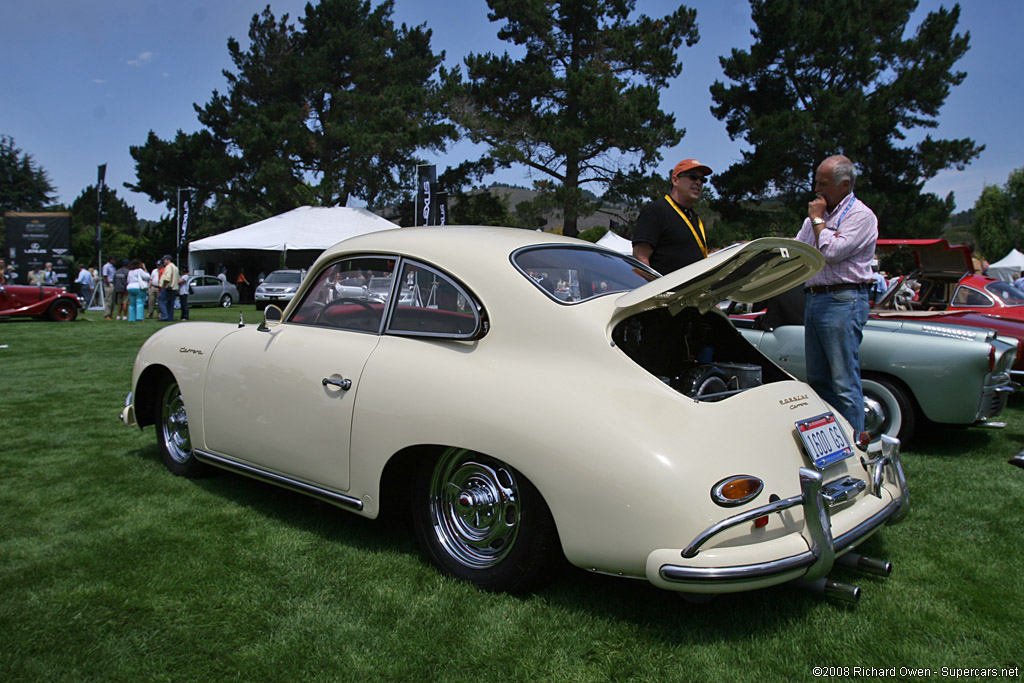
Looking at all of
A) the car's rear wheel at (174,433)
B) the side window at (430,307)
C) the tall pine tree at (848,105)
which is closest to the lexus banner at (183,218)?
the tall pine tree at (848,105)

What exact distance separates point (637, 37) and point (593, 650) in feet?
94.4

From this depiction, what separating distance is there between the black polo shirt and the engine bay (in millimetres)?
1249

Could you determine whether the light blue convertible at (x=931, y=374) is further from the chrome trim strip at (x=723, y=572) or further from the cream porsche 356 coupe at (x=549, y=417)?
the chrome trim strip at (x=723, y=572)

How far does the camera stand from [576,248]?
3.46 m

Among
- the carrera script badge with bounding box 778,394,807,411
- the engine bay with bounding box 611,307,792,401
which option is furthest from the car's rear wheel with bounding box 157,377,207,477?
the carrera script badge with bounding box 778,394,807,411

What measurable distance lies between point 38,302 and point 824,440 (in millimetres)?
19673

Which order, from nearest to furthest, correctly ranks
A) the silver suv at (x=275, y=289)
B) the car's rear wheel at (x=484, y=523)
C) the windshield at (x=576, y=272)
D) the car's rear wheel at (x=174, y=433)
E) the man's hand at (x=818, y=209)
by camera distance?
1. the car's rear wheel at (x=484, y=523)
2. the windshield at (x=576, y=272)
3. the man's hand at (x=818, y=209)
4. the car's rear wheel at (x=174, y=433)
5. the silver suv at (x=275, y=289)

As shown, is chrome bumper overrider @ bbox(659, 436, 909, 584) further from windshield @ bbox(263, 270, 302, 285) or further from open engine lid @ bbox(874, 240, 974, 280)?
windshield @ bbox(263, 270, 302, 285)

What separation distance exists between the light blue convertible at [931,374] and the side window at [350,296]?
3460 millimetres

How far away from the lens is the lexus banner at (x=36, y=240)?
25.9 m

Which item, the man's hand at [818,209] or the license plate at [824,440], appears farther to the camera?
the man's hand at [818,209]

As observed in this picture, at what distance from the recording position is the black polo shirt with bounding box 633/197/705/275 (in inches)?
184

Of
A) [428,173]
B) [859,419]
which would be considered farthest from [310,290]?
Answer: [428,173]

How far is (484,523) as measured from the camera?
284 cm
